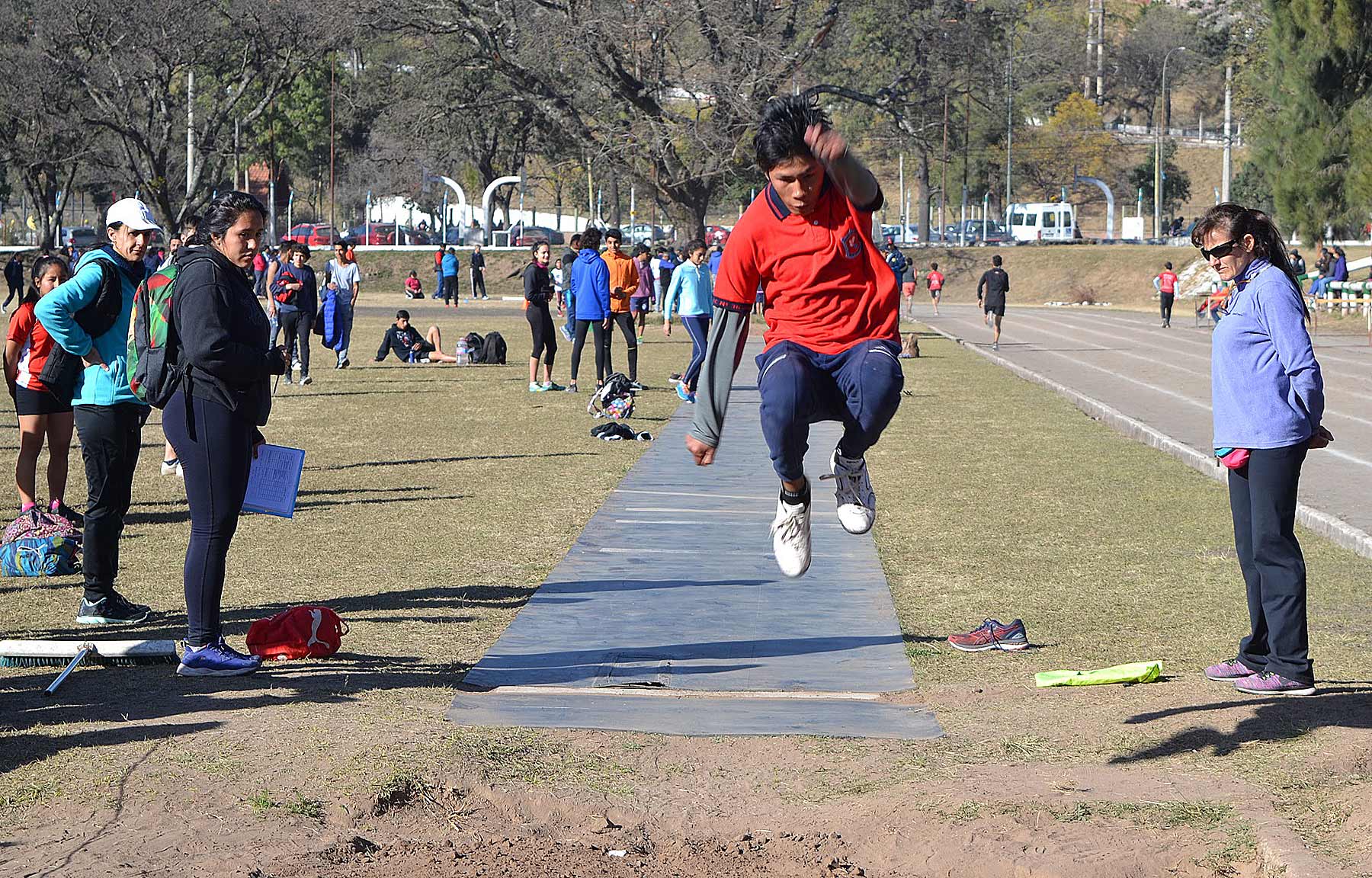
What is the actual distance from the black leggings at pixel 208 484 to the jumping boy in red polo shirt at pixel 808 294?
1868 mm

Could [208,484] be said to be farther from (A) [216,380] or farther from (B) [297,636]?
(B) [297,636]

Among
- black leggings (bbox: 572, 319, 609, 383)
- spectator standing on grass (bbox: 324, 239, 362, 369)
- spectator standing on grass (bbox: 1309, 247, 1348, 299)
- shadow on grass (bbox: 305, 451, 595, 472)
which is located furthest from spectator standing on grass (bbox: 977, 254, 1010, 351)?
shadow on grass (bbox: 305, 451, 595, 472)

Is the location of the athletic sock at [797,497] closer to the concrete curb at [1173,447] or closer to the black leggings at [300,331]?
the concrete curb at [1173,447]

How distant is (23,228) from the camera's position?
9281 cm

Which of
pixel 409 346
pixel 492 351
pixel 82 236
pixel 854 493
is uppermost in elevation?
pixel 82 236

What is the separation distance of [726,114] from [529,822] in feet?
124

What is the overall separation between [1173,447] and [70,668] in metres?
11.2


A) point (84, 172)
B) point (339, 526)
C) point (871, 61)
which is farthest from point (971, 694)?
point (84, 172)

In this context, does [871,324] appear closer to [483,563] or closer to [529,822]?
[529,822]

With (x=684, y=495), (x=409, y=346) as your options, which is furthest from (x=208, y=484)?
(x=409, y=346)

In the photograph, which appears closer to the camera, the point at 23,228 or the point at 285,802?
the point at 285,802

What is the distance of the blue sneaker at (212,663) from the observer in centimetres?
648

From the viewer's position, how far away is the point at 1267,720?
6051 millimetres

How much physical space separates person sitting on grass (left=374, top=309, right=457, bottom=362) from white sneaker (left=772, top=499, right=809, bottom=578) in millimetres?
20208
